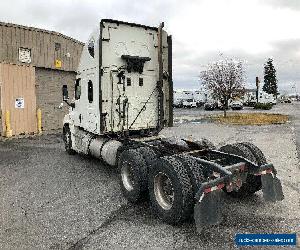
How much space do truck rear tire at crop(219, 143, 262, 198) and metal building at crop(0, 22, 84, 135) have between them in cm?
1441

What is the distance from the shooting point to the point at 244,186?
6.84 meters

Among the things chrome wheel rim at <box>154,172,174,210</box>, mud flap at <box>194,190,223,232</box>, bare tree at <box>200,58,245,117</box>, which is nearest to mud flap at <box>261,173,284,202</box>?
mud flap at <box>194,190,223,232</box>

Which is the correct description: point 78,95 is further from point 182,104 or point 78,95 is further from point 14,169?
point 182,104

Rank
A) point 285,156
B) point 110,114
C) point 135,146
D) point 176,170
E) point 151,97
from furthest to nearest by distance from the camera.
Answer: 1. point 285,156
2. point 151,97
3. point 110,114
4. point 135,146
5. point 176,170

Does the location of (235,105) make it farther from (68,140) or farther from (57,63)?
(68,140)

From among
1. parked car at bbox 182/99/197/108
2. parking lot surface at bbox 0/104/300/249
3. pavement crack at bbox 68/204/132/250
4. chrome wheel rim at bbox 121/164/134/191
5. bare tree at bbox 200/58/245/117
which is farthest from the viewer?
parked car at bbox 182/99/197/108

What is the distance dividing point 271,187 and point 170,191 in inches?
75.7

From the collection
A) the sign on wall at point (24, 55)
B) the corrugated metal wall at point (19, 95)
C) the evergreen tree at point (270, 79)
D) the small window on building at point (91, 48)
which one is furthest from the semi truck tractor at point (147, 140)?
the evergreen tree at point (270, 79)

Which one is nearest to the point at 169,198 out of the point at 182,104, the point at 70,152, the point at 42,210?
the point at 42,210

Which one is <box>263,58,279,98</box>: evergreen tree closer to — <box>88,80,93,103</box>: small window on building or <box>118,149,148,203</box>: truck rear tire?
<box>88,80,93,103</box>: small window on building

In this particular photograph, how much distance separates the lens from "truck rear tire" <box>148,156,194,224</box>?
216 inches

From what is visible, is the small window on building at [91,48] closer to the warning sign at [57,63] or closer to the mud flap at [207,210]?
the mud flap at [207,210]

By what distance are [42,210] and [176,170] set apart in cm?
293

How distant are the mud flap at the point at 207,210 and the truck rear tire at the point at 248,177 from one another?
159 centimetres
